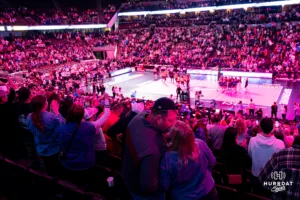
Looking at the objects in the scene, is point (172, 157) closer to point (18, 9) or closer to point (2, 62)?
point (2, 62)

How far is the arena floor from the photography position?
1872cm

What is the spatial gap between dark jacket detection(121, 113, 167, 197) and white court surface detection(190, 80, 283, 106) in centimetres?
1708

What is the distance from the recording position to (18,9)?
39719 mm

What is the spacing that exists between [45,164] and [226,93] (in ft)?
61.7

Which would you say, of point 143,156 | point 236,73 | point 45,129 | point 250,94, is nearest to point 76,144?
point 45,129

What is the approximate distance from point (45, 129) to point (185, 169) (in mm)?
2438

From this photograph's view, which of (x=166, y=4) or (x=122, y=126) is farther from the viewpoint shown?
A: (x=166, y=4)

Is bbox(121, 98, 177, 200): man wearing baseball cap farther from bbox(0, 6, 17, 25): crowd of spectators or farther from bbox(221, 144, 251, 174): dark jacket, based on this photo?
bbox(0, 6, 17, 25): crowd of spectators

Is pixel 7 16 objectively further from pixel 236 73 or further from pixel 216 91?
pixel 236 73

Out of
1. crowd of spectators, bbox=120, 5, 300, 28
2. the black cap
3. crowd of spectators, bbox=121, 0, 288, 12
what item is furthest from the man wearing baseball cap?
crowd of spectators, bbox=121, 0, 288, 12

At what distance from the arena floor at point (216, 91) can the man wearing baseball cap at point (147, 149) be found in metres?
14.7

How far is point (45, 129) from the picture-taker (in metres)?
4.11

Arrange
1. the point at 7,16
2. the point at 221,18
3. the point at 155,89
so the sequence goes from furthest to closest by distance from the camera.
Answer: the point at 221,18 → the point at 7,16 → the point at 155,89

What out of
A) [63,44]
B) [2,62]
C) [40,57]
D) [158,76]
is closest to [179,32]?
[158,76]
